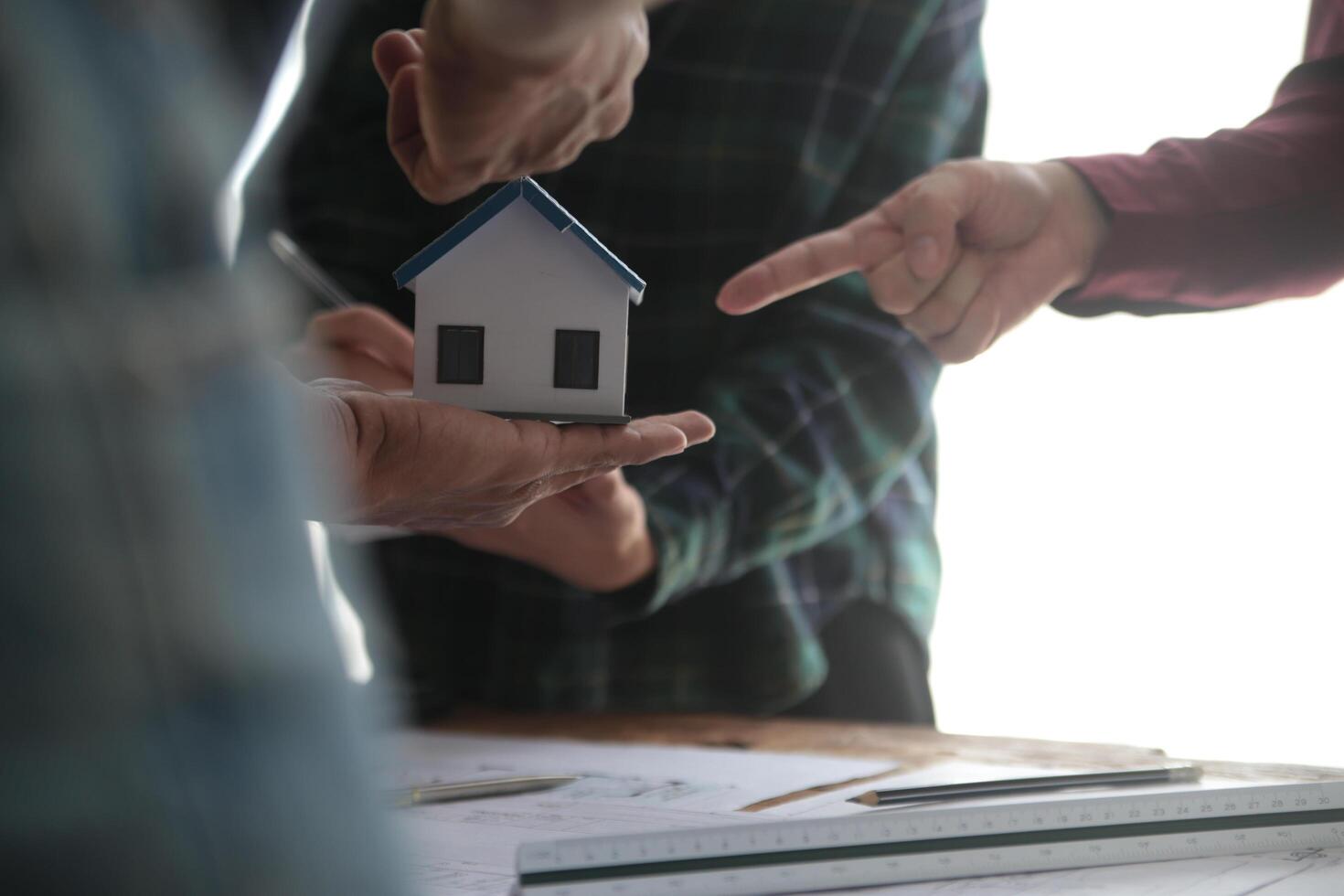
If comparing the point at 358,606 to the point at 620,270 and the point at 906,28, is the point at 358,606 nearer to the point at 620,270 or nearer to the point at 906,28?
the point at 620,270

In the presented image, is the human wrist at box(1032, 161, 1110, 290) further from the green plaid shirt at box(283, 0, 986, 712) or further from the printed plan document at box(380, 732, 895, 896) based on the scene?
the printed plan document at box(380, 732, 895, 896)

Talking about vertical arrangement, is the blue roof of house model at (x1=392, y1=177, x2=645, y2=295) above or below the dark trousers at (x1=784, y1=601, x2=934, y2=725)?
above

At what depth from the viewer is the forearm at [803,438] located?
4.09 ft

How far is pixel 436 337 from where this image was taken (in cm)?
67

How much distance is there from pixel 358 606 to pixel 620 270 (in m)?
0.84

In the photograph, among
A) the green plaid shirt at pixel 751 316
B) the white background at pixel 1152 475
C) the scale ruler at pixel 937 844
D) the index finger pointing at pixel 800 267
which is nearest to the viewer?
the scale ruler at pixel 937 844

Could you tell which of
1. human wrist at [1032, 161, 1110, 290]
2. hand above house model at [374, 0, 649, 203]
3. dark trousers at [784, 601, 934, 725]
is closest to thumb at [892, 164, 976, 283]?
human wrist at [1032, 161, 1110, 290]

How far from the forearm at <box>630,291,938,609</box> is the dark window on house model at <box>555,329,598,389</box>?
1.82 ft

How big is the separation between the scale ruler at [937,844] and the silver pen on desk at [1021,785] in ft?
0.31

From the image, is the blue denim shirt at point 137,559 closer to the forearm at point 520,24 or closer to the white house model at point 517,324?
the white house model at point 517,324

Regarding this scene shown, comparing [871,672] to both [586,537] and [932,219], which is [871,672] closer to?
[586,537]

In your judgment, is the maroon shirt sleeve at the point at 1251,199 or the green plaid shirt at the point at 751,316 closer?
the maroon shirt sleeve at the point at 1251,199

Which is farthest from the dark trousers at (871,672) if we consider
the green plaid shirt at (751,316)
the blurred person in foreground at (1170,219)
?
the blurred person in foreground at (1170,219)

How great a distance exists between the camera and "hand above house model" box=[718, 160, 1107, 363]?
111 cm
